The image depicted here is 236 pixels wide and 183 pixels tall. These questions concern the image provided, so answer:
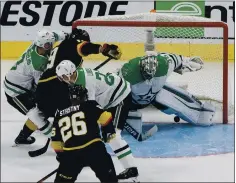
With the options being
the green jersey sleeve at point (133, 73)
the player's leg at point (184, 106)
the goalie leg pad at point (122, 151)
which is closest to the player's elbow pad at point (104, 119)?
the goalie leg pad at point (122, 151)

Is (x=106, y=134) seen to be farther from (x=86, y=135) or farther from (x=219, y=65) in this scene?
(x=219, y=65)

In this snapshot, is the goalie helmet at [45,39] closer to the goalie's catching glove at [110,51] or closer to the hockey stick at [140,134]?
the goalie's catching glove at [110,51]

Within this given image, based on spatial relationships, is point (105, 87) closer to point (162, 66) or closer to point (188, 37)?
point (162, 66)

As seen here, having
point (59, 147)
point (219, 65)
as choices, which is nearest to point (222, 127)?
point (219, 65)

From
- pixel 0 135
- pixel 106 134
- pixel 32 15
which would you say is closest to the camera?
pixel 106 134

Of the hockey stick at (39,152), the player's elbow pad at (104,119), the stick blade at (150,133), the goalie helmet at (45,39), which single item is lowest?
the hockey stick at (39,152)

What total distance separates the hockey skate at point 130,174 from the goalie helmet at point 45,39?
85cm

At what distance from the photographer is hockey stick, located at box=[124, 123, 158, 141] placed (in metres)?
3.76

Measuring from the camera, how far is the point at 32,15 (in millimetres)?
5816

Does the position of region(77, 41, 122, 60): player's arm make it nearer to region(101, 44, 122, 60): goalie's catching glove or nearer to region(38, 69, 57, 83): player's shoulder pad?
region(101, 44, 122, 60): goalie's catching glove

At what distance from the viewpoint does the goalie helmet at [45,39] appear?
11.7 ft

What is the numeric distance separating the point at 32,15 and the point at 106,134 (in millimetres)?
3029

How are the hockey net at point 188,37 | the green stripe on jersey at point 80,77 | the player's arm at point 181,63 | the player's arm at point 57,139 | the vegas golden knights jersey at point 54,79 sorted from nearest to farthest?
1. the player's arm at point 57,139
2. the green stripe on jersey at point 80,77
3. the vegas golden knights jersey at point 54,79
4. the player's arm at point 181,63
5. the hockey net at point 188,37

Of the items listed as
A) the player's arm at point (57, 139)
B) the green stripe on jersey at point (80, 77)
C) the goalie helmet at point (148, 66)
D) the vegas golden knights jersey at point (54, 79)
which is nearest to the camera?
the player's arm at point (57, 139)
